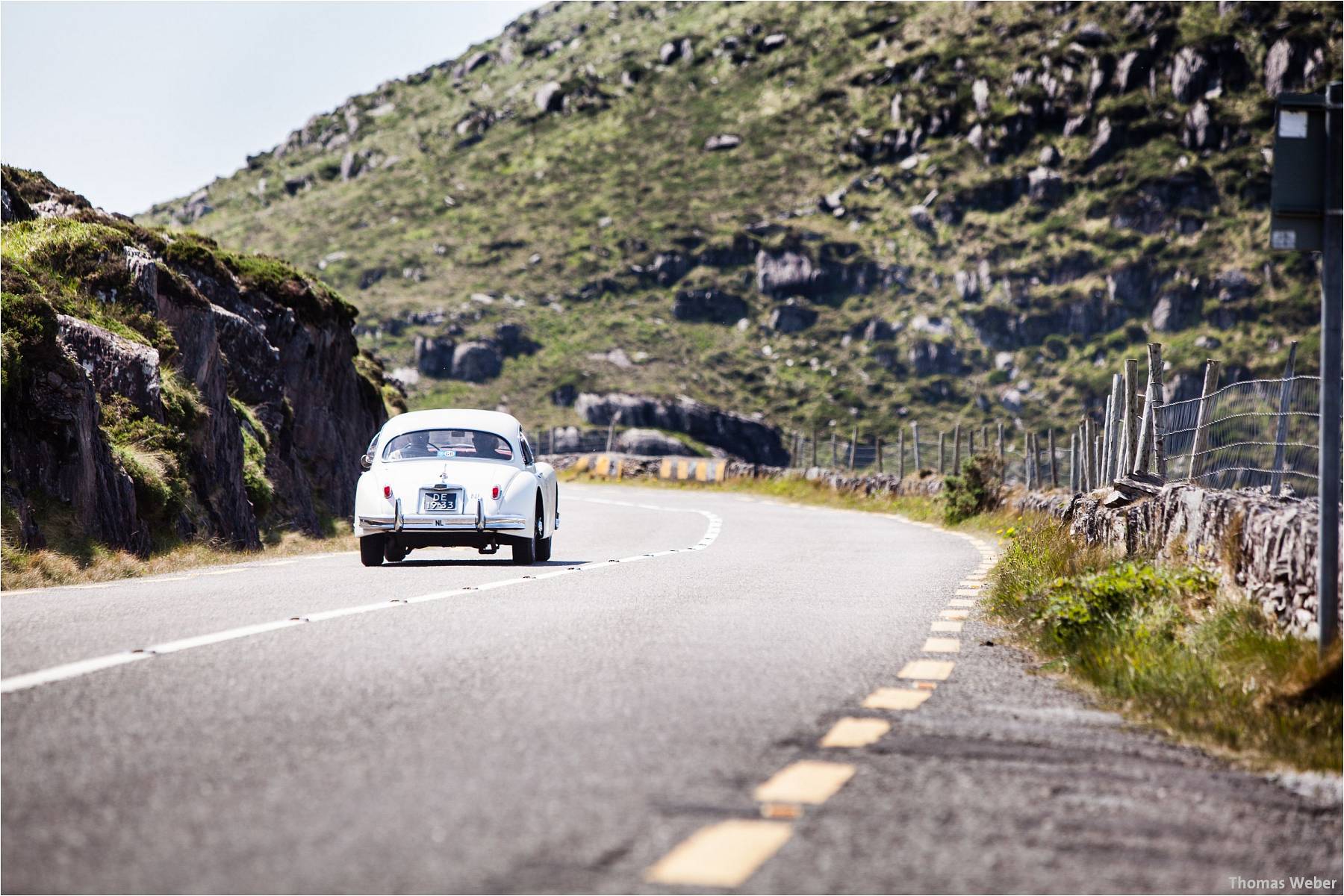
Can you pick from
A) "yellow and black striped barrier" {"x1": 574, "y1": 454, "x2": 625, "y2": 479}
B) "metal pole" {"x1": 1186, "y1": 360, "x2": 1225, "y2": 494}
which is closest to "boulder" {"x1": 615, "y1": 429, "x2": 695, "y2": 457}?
"yellow and black striped barrier" {"x1": 574, "y1": 454, "x2": 625, "y2": 479}

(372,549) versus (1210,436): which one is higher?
(1210,436)

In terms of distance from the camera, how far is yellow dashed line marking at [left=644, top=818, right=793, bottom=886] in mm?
3822

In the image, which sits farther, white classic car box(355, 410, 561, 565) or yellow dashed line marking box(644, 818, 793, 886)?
white classic car box(355, 410, 561, 565)

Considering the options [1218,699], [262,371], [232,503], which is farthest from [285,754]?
[262,371]

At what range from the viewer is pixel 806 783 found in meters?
4.90

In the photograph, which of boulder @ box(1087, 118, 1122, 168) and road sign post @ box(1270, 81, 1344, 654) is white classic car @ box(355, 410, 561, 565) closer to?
road sign post @ box(1270, 81, 1344, 654)

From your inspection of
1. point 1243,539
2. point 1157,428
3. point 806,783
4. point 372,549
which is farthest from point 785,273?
point 806,783

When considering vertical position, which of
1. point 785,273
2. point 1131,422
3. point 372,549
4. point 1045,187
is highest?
point 1045,187

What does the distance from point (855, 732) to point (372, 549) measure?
10254 millimetres

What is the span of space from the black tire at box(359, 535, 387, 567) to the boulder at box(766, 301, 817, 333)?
4587 inches

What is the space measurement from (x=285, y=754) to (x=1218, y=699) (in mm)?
3915

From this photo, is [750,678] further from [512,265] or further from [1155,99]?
[1155,99]

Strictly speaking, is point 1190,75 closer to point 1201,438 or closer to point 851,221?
point 851,221

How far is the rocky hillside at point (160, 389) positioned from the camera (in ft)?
46.9
